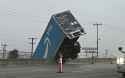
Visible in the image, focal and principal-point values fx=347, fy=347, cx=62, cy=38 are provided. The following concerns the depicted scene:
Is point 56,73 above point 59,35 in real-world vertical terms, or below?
below

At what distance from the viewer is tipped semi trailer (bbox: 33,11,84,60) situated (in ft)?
101

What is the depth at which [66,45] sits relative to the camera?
33375mm

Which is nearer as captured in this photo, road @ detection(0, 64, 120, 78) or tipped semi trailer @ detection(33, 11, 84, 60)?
road @ detection(0, 64, 120, 78)

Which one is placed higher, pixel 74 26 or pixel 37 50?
pixel 74 26

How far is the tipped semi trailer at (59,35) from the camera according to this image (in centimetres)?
3064

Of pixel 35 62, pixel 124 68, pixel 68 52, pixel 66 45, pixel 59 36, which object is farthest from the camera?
pixel 35 62

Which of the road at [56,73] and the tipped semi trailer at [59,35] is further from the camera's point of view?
the tipped semi trailer at [59,35]

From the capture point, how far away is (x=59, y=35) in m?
31.0

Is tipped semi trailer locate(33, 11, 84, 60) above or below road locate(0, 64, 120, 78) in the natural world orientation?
above

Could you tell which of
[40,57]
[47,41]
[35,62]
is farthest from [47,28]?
[35,62]

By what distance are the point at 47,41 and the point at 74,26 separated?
2.83m

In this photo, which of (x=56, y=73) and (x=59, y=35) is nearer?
(x=56, y=73)

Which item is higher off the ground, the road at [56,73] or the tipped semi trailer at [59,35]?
the tipped semi trailer at [59,35]

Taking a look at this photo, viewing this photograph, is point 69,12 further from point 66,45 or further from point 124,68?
point 124,68
